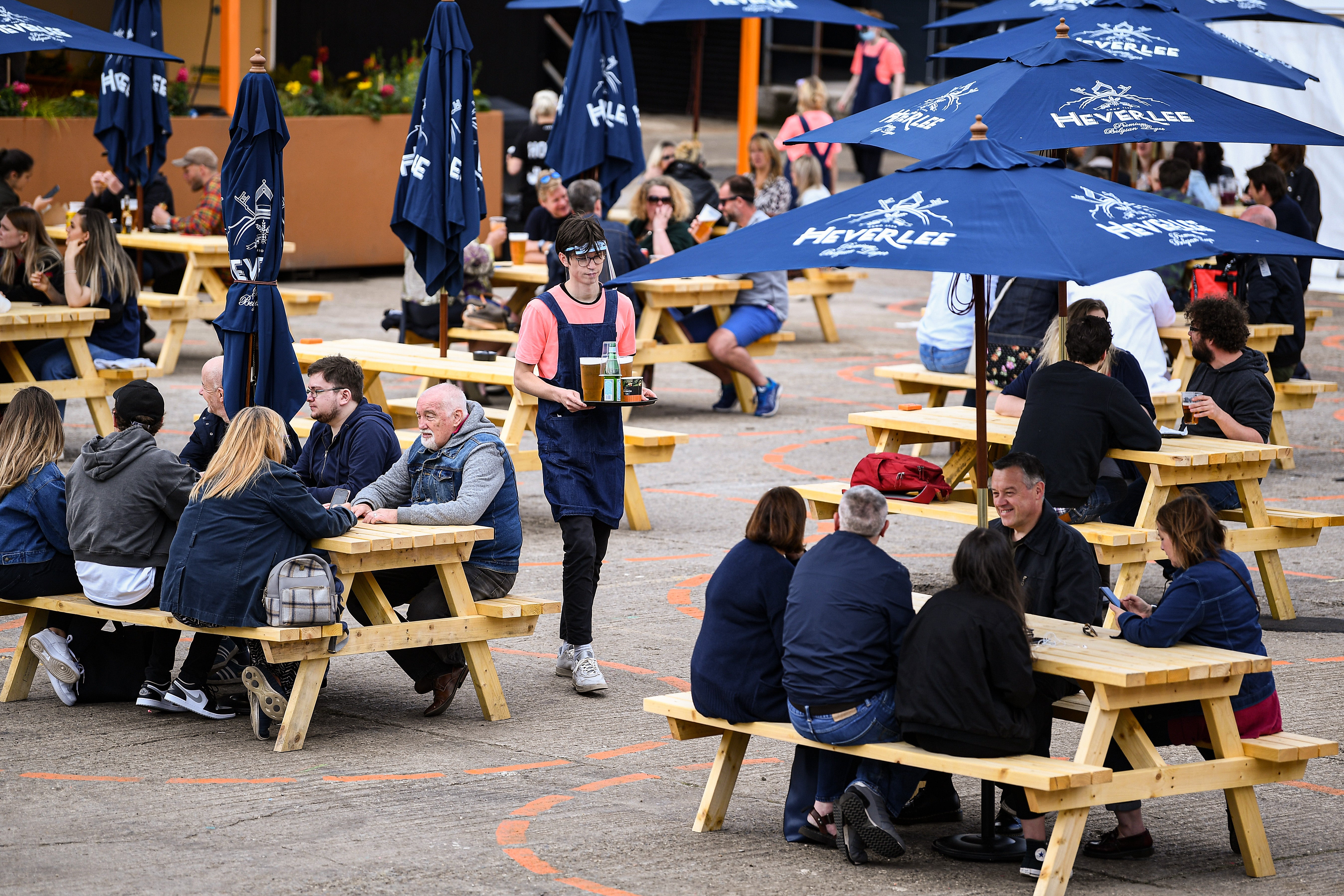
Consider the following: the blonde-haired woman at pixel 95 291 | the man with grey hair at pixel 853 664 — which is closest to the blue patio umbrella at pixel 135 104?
the blonde-haired woman at pixel 95 291

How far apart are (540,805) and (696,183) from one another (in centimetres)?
1045

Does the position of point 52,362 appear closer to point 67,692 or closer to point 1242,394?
point 67,692

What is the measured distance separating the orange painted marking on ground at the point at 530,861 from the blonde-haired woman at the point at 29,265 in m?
7.25

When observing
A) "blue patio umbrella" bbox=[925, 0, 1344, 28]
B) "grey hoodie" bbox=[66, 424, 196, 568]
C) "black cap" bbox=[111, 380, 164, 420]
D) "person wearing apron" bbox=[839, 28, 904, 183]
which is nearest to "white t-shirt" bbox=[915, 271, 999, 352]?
"blue patio umbrella" bbox=[925, 0, 1344, 28]

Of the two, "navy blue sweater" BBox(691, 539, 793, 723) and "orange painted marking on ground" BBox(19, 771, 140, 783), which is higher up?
A: "navy blue sweater" BBox(691, 539, 793, 723)

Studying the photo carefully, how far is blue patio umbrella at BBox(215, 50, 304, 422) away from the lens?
8219 mm

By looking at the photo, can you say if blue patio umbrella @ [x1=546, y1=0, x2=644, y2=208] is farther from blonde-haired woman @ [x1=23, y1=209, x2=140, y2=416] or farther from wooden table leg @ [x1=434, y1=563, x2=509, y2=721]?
wooden table leg @ [x1=434, y1=563, x2=509, y2=721]

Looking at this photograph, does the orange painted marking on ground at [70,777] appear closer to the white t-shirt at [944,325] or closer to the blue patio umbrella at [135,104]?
the white t-shirt at [944,325]

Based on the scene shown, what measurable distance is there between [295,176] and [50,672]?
12.8 m

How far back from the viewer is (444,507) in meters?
6.96

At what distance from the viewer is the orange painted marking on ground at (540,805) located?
5.81m

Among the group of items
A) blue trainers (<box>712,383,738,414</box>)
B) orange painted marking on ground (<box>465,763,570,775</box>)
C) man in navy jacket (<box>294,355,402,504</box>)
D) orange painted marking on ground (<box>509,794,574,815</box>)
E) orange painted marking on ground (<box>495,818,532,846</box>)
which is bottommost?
orange painted marking on ground (<box>465,763,570,775</box>)

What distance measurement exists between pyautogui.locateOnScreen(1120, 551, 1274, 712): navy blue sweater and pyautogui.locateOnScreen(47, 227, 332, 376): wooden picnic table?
9710 millimetres

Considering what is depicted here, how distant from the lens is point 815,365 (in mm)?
16062
